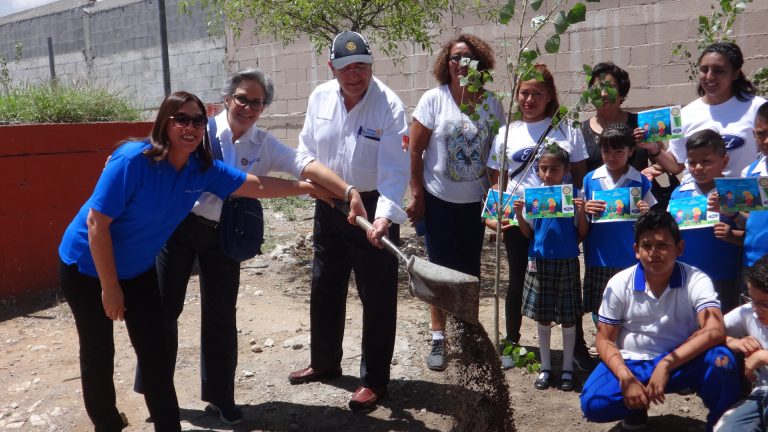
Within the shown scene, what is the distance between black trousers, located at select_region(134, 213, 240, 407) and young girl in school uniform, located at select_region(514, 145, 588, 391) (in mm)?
1598

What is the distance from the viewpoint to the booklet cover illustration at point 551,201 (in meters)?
3.89

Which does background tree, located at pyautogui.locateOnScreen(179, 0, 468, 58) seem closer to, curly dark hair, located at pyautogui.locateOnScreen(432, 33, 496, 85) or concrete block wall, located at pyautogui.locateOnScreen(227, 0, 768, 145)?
concrete block wall, located at pyautogui.locateOnScreen(227, 0, 768, 145)

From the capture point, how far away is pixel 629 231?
399 cm

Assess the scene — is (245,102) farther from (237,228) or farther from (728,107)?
(728,107)

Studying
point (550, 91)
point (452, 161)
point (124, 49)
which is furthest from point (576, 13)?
point (124, 49)

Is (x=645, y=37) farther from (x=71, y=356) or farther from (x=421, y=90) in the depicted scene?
(x=71, y=356)

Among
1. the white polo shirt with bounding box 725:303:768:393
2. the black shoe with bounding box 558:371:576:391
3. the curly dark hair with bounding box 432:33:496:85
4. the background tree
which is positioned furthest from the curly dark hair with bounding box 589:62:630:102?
the background tree

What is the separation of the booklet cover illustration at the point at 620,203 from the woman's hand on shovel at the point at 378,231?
1.14 metres

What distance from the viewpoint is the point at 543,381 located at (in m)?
4.12

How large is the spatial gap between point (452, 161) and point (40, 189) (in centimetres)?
361

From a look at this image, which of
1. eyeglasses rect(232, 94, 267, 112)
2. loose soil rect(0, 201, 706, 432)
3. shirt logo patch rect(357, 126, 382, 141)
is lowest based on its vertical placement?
loose soil rect(0, 201, 706, 432)

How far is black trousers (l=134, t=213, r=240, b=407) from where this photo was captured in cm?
367

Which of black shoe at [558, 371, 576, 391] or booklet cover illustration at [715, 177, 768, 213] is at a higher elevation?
booklet cover illustration at [715, 177, 768, 213]

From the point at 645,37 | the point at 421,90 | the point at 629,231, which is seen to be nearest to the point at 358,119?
the point at 629,231
